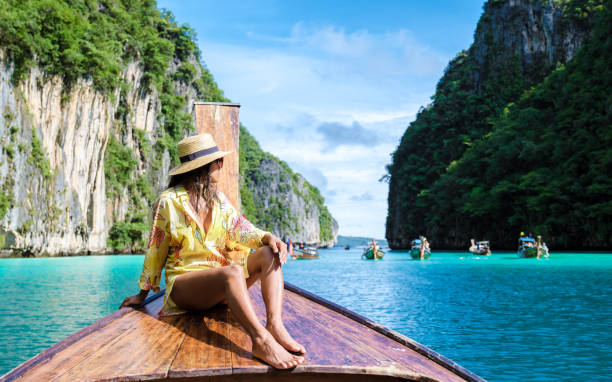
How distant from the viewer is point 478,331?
21.5 feet

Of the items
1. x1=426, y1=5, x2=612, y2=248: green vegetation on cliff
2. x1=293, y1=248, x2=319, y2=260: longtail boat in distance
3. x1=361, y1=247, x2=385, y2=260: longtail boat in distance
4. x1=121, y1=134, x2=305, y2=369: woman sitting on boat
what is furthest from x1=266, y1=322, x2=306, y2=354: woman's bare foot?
x1=293, y1=248, x2=319, y2=260: longtail boat in distance

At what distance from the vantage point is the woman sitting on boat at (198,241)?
8.39ft

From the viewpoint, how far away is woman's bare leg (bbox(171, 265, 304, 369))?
1.99m

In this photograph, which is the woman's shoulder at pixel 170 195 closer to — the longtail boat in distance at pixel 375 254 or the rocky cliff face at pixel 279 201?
the longtail boat in distance at pixel 375 254

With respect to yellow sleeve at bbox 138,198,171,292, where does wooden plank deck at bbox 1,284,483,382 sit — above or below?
below

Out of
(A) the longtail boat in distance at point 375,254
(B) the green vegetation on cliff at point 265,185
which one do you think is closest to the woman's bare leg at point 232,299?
(A) the longtail boat in distance at point 375,254

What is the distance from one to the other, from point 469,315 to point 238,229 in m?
6.06

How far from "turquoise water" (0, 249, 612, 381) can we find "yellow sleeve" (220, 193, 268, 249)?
3.03 metres

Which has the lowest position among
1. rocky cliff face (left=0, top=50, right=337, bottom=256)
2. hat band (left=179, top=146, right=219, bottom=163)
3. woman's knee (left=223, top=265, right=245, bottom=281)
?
woman's knee (left=223, top=265, right=245, bottom=281)

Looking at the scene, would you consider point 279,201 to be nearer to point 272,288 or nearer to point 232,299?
point 272,288

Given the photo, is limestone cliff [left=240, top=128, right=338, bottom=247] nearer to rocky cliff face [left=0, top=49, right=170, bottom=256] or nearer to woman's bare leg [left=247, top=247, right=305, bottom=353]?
rocky cliff face [left=0, top=49, right=170, bottom=256]

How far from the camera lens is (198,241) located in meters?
2.75

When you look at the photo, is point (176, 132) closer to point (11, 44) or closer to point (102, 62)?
point (102, 62)

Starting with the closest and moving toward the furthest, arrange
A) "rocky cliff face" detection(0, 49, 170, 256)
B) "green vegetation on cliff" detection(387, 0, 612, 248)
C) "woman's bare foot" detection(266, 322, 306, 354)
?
"woman's bare foot" detection(266, 322, 306, 354) < "rocky cliff face" detection(0, 49, 170, 256) < "green vegetation on cliff" detection(387, 0, 612, 248)
